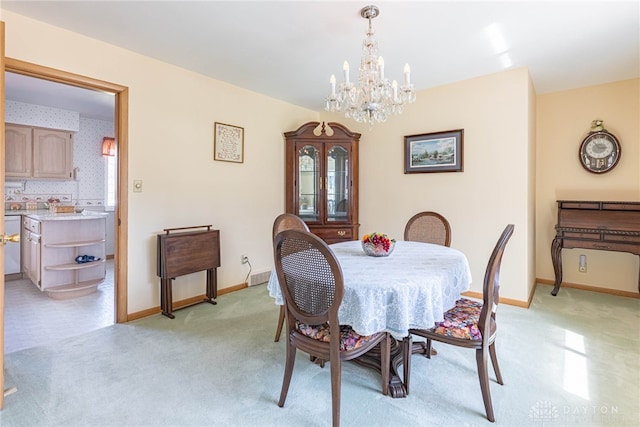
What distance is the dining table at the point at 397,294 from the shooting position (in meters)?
1.49

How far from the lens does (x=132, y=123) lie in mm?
2811

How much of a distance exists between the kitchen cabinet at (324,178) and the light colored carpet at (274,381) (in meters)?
1.68

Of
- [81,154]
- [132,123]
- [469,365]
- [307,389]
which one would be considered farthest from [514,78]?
[81,154]

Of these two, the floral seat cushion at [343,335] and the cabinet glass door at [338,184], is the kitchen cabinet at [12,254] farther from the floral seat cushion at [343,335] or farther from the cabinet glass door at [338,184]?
the floral seat cushion at [343,335]

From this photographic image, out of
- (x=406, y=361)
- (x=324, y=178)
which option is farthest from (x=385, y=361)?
(x=324, y=178)

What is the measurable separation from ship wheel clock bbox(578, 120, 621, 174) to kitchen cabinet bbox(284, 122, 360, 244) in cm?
261

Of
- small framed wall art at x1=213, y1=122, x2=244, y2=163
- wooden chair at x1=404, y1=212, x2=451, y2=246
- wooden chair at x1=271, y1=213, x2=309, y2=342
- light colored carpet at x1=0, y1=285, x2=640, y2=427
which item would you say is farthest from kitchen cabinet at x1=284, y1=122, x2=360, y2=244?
light colored carpet at x1=0, y1=285, x2=640, y2=427

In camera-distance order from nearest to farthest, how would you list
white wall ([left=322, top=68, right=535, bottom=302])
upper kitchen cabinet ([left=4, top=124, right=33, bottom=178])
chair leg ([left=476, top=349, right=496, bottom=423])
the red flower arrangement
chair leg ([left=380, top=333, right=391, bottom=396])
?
chair leg ([left=476, top=349, right=496, bottom=423]) < chair leg ([left=380, top=333, right=391, bottom=396]) < the red flower arrangement < white wall ([left=322, top=68, right=535, bottom=302]) < upper kitchen cabinet ([left=4, top=124, right=33, bottom=178])

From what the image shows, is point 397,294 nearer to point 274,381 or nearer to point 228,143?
point 274,381

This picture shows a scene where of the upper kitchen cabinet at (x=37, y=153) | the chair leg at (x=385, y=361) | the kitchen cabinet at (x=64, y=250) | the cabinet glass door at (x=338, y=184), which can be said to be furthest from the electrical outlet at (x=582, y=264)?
the upper kitchen cabinet at (x=37, y=153)

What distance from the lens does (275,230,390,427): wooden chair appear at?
1.42 meters

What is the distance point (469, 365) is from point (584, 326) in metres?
1.37

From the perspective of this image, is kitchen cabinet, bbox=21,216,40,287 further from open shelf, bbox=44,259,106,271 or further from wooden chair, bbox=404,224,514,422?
wooden chair, bbox=404,224,514,422

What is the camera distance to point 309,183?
4.09 metres
